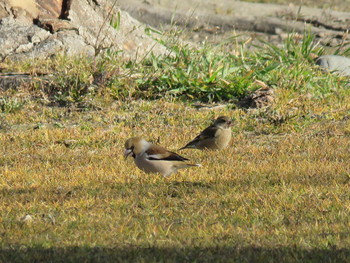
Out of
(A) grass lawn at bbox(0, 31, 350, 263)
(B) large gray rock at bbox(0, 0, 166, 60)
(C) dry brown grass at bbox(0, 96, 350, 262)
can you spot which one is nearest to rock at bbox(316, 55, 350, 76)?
(A) grass lawn at bbox(0, 31, 350, 263)

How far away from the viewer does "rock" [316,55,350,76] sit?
13609 mm

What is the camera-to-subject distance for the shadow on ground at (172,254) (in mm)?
5102

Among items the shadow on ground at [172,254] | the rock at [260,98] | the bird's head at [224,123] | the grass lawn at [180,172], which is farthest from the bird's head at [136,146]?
the rock at [260,98]

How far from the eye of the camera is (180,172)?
25.9ft

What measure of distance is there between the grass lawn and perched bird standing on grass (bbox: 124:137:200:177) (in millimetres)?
153

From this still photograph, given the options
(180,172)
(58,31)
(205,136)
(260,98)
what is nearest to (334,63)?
(260,98)

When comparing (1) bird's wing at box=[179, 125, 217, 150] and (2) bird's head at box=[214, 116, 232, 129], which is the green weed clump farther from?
(1) bird's wing at box=[179, 125, 217, 150]

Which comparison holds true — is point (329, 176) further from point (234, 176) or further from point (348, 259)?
point (348, 259)

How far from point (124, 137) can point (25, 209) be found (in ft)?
11.6

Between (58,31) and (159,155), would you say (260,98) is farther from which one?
(159,155)

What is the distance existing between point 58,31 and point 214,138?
5540 mm

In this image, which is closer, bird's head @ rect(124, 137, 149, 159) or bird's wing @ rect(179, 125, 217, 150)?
bird's head @ rect(124, 137, 149, 159)

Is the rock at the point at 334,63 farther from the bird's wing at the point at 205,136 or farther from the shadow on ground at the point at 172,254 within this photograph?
the shadow on ground at the point at 172,254

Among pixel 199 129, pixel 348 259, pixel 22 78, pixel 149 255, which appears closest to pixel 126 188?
pixel 149 255
